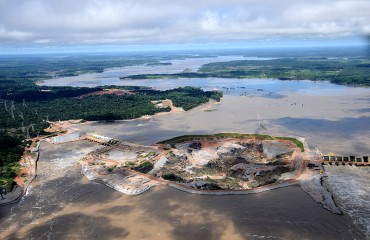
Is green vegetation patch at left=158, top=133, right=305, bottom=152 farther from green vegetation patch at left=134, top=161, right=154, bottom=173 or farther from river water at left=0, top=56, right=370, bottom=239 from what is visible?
green vegetation patch at left=134, top=161, right=154, bottom=173

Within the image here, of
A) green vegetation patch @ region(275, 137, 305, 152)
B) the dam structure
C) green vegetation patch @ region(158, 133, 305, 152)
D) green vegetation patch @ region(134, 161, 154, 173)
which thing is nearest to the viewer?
the dam structure

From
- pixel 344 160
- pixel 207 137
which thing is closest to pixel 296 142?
pixel 344 160

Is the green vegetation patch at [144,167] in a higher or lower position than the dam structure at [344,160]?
lower

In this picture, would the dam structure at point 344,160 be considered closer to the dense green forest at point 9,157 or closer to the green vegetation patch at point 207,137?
the green vegetation patch at point 207,137

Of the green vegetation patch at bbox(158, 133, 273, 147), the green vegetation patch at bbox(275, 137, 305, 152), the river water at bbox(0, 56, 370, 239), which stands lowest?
the river water at bbox(0, 56, 370, 239)

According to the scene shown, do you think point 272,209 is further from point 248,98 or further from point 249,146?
point 248,98

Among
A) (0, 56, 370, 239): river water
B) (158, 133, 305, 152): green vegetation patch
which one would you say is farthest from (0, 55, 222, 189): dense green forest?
(158, 133, 305, 152): green vegetation patch

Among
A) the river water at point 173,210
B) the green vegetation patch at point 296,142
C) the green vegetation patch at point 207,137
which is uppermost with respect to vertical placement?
the green vegetation patch at point 296,142

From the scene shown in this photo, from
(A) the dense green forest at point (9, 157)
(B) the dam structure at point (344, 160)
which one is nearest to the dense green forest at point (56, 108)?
(A) the dense green forest at point (9, 157)

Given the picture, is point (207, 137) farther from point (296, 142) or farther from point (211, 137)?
point (296, 142)

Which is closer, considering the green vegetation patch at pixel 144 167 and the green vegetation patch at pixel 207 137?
the green vegetation patch at pixel 144 167

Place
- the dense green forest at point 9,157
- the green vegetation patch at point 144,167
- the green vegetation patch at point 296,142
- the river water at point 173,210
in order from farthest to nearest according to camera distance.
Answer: the green vegetation patch at point 296,142 → the green vegetation patch at point 144,167 → the dense green forest at point 9,157 → the river water at point 173,210
